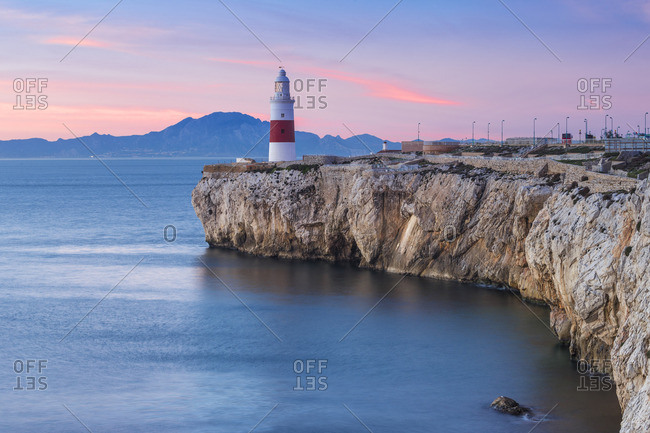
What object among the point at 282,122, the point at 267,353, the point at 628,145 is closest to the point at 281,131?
the point at 282,122

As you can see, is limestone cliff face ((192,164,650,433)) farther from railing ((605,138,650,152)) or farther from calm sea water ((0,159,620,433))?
railing ((605,138,650,152))

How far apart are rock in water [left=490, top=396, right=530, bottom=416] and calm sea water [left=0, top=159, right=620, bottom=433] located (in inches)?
18.7

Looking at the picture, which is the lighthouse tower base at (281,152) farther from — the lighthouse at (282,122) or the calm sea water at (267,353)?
the calm sea water at (267,353)

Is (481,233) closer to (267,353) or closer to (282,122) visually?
(267,353)

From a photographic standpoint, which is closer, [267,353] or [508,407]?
[508,407]

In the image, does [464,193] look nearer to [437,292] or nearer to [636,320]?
[437,292]

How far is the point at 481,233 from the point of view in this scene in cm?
5544

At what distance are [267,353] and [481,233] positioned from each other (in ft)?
68.0

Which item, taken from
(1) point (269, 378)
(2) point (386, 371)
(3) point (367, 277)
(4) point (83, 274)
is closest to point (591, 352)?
(2) point (386, 371)

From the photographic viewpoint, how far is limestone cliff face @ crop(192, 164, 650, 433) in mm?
27016

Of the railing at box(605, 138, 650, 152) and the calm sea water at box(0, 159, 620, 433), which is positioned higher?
the railing at box(605, 138, 650, 152)

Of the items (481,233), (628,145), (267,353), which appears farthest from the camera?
(628,145)

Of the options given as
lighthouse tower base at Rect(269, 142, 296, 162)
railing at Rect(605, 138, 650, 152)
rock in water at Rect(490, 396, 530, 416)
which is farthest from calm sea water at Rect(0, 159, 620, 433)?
railing at Rect(605, 138, 650, 152)

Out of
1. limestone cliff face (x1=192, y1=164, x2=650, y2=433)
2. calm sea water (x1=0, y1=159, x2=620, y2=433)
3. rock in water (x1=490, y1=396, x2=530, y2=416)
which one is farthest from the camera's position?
calm sea water (x1=0, y1=159, x2=620, y2=433)
